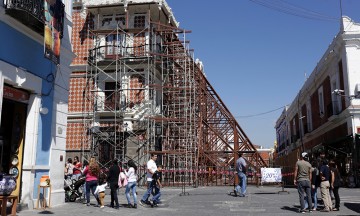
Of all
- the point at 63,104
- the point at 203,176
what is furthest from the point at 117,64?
the point at 63,104

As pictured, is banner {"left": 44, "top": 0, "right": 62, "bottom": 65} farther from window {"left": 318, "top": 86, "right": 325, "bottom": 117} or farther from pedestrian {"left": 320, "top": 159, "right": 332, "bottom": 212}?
window {"left": 318, "top": 86, "right": 325, "bottom": 117}

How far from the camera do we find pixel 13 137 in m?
10.6

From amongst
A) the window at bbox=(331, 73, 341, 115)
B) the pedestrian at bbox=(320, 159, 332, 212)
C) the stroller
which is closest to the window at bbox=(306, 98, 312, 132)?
the window at bbox=(331, 73, 341, 115)

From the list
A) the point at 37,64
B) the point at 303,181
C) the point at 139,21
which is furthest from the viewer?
the point at 139,21

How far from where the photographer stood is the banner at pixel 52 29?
10.4m

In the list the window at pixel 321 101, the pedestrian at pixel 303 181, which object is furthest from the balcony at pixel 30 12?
the window at pixel 321 101

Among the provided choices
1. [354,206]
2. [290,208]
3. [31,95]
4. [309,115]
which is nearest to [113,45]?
[31,95]

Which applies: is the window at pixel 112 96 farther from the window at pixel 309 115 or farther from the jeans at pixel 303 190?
the window at pixel 309 115

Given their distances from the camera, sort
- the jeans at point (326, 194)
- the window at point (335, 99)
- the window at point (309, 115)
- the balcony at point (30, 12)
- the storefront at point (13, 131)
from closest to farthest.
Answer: the balcony at point (30, 12) → the storefront at point (13, 131) → the jeans at point (326, 194) → the window at point (335, 99) → the window at point (309, 115)

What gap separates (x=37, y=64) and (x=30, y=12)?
5.98 ft

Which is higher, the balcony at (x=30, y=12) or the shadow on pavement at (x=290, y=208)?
the balcony at (x=30, y=12)

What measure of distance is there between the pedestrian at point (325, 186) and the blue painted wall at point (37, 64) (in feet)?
26.7

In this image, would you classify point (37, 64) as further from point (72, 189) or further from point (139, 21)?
point (139, 21)

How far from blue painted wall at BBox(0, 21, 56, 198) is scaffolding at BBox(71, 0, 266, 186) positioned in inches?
395
